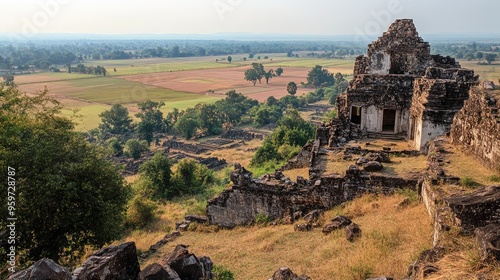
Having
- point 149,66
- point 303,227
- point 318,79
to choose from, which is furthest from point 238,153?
point 149,66

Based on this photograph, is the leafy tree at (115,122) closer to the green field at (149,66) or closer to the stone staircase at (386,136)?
the stone staircase at (386,136)

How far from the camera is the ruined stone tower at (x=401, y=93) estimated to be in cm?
1567

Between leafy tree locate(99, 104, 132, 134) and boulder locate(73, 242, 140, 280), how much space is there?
193 feet

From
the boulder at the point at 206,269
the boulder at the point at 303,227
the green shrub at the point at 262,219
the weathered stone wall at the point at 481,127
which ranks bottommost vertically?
the green shrub at the point at 262,219

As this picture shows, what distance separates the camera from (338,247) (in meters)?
10.3

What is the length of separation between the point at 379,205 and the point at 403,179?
3.93 ft

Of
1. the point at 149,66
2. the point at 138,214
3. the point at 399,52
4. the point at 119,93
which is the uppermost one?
the point at 399,52

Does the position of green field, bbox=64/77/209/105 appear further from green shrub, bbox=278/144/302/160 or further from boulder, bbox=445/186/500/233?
boulder, bbox=445/186/500/233

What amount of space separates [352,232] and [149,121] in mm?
51947

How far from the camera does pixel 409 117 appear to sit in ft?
60.8

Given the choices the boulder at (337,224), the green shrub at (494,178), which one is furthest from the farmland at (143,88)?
the green shrub at (494,178)

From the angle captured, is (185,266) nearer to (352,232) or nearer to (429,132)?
(352,232)

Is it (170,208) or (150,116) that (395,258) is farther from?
(150,116)

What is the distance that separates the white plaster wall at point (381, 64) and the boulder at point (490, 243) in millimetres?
15668
